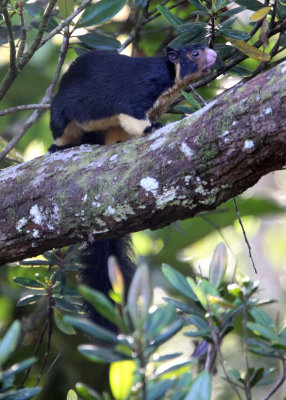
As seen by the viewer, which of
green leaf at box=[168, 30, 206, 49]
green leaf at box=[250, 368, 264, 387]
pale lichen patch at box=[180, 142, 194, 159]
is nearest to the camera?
green leaf at box=[250, 368, 264, 387]

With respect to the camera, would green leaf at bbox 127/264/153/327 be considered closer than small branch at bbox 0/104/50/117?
Yes

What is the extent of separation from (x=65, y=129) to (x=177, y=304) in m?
1.65

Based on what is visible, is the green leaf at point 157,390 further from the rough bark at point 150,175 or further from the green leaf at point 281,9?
the green leaf at point 281,9

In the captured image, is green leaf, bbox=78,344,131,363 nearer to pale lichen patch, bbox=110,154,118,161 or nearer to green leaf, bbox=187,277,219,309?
green leaf, bbox=187,277,219,309

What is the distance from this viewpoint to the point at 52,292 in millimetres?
2619

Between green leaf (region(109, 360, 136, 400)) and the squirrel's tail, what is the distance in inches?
60.0

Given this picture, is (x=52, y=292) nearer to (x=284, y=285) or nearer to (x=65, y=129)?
(x=65, y=129)

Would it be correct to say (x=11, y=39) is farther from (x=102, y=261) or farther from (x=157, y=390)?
(x=157, y=390)

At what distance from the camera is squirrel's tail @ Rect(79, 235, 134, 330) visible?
2604 mm

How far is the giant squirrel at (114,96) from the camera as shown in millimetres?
2668

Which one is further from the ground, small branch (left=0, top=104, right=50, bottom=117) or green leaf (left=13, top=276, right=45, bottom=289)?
small branch (left=0, top=104, right=50, bottom=117)

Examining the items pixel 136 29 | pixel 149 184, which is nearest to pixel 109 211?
pixel 149 184

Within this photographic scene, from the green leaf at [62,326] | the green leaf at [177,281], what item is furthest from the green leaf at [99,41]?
the green leaf at [177,281]

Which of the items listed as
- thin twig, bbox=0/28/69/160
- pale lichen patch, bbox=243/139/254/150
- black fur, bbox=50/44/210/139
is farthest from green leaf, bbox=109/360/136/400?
thin twig, bbox=0/28/69/160
